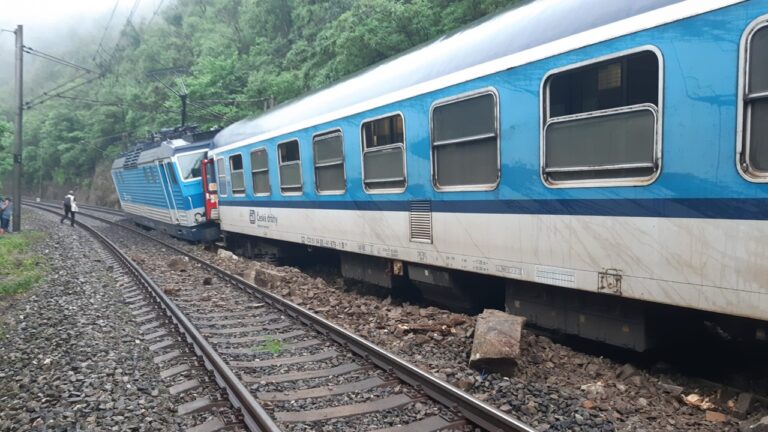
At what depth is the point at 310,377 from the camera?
5121 mm

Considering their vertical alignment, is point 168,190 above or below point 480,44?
below

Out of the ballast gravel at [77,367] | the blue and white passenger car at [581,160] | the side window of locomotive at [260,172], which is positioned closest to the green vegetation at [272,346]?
the ballast gravel at [77,367]

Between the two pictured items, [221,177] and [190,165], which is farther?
[190,165]

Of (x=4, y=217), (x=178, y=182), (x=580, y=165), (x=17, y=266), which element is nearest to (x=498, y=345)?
(x=580, y=165)

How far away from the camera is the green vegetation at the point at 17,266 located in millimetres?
10211

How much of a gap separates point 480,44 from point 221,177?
9.44m

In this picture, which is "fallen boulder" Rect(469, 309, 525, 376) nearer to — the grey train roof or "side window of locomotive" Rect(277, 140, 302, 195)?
the grey train roof

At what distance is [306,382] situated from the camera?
16.6ft

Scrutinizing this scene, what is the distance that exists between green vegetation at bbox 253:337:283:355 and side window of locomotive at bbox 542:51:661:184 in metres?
3.27

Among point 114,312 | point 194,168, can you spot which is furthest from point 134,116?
point 114,312

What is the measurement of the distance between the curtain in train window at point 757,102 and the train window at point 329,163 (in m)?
5.33

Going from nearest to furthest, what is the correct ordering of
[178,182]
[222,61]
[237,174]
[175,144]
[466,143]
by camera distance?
[466,143] → [237,174] → [178,182] → [175,144] → [222,61]

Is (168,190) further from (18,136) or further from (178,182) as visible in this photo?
(18,136)

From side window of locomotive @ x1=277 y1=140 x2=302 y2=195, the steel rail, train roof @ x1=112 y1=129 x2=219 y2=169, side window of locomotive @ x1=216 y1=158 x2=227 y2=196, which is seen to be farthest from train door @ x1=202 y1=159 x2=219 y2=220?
the steel rail
